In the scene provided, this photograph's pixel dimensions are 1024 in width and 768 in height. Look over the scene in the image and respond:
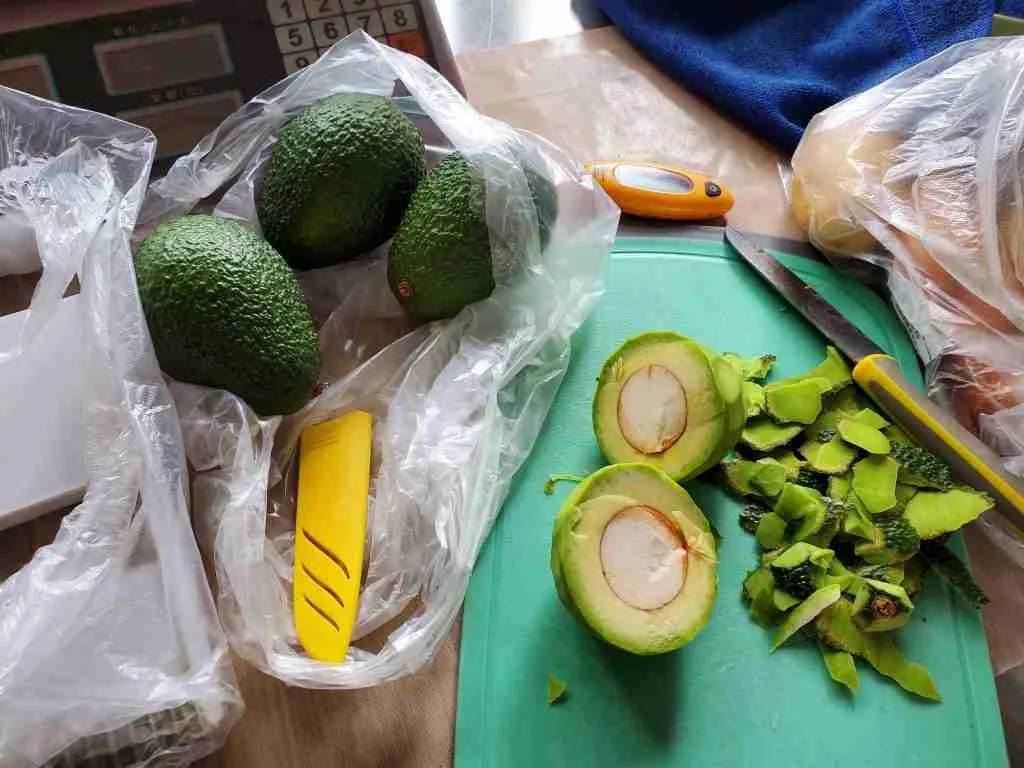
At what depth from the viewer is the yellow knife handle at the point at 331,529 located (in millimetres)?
583

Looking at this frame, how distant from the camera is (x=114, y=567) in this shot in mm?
553

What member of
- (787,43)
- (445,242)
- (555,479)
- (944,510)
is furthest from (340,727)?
(787,43)

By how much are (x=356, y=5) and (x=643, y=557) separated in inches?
20.1

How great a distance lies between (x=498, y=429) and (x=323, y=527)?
146 mm

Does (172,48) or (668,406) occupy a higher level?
(172,48)

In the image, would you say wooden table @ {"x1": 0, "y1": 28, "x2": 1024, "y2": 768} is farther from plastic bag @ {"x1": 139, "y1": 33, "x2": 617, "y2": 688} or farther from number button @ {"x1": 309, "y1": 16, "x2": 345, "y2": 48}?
number button @ {"x1": 309, "y1": 16, "x2": 345, "y2": 48}

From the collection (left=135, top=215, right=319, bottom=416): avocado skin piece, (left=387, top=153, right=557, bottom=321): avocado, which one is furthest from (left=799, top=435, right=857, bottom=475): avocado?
(left=135, top=215, right=319, bottom=416): avocado skin piece

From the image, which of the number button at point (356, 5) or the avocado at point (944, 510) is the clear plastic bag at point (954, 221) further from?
the number button at point (356, 5)

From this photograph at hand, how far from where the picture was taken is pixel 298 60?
0.76 meters

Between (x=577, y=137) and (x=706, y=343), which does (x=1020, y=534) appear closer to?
(x=706, y=343)

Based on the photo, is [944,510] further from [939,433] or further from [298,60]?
[298,60]

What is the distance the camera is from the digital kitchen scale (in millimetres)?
688

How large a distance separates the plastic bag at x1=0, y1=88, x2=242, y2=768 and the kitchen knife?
0.50 metres

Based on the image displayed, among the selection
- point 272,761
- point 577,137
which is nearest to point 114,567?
point 272,761
